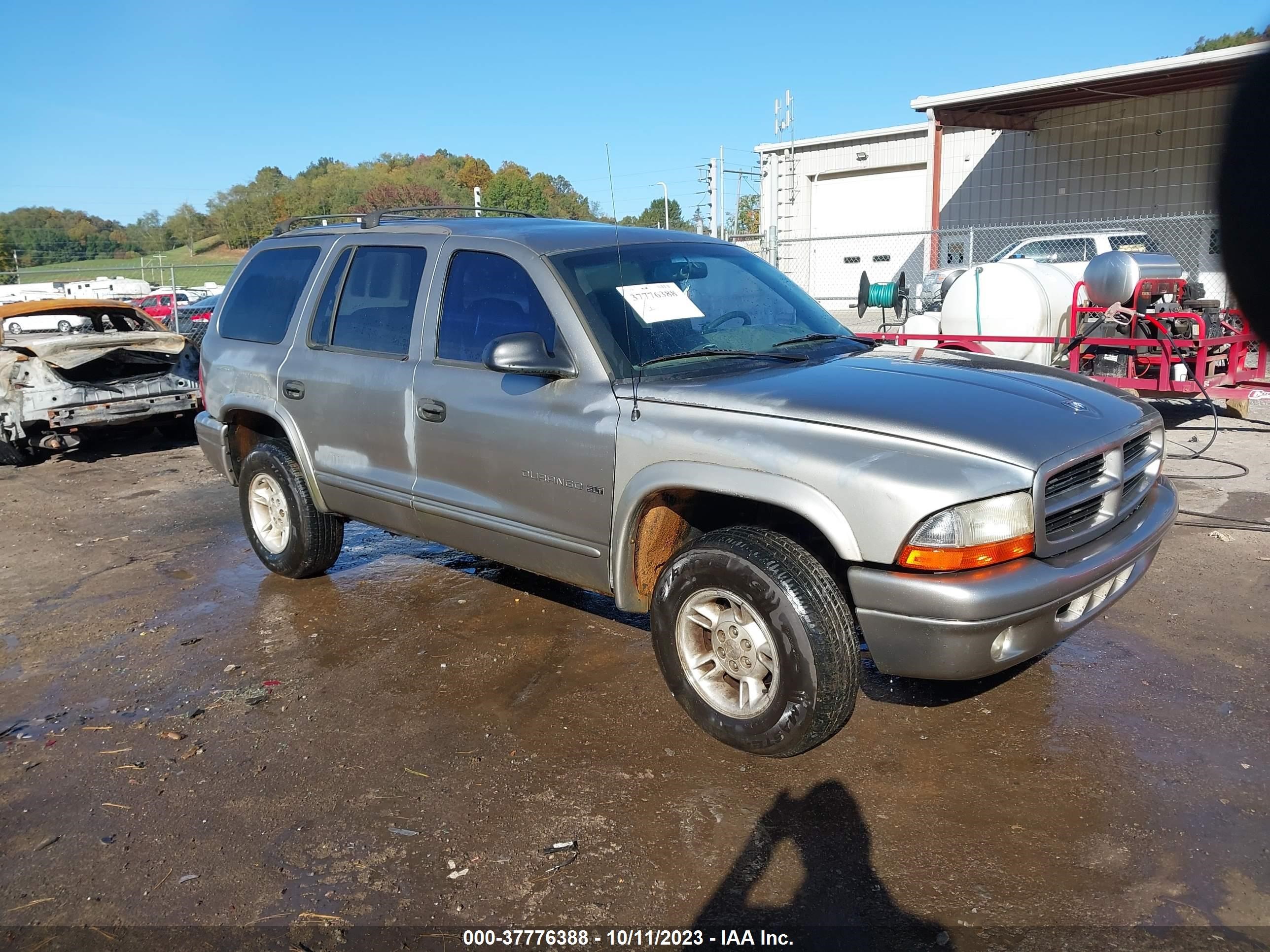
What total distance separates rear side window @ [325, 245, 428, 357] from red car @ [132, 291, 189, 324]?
69.9 ft

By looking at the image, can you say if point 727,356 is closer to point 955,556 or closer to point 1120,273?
point 955,556

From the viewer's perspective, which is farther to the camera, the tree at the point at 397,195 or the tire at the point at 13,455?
the tree at the point at 397,195

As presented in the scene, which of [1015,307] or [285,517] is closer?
[285,517]

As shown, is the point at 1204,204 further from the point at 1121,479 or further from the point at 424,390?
the point at 424,390

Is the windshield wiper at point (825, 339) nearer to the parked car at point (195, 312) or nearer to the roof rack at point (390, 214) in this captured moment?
the roof rack at point (390, 214)

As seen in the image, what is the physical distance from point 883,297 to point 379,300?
31.5ft

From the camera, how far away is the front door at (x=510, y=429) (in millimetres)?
3861

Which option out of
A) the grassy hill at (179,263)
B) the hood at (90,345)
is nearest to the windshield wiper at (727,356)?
the hood at (90,345)

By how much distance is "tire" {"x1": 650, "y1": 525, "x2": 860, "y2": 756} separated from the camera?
322cm

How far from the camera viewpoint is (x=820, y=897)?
2.79 meters

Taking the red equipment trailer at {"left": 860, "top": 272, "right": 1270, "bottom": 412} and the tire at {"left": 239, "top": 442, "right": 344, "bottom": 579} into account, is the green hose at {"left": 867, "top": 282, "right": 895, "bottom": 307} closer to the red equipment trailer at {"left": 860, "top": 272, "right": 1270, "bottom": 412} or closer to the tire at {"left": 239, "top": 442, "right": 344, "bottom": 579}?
the red equipment trailer at {"left": 860, "top": 272, "right": 1270, "bottom": 412}

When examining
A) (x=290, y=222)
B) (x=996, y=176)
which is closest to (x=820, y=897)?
(x=290, y=222)

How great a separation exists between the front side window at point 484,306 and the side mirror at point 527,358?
15cm

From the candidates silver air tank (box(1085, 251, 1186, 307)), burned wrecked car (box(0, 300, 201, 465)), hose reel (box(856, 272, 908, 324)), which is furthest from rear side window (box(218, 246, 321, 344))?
silver air tank (box(1085, 251, 1186, 307))
